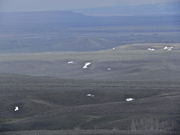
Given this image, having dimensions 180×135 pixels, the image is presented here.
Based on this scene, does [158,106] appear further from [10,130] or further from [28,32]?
[28,32]

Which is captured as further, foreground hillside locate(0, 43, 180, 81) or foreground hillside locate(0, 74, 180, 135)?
foreground hillside locate(0, 43, 180, 81)

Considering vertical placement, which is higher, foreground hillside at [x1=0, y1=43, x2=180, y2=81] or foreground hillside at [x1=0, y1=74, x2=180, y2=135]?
foreground hillside at [x1=0, y1=43, x2=180, y2=81]

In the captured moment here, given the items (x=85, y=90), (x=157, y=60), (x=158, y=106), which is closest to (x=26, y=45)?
(x=157, y=60)

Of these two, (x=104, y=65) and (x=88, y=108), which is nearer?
(x=88, y=108)

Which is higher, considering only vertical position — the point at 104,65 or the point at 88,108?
the point at 104,65
